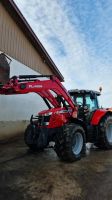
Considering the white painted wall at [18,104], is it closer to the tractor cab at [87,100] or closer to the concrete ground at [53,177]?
the tractor cab at [87,100]

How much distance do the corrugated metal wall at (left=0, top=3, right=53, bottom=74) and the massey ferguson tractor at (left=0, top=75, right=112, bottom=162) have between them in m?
5.02

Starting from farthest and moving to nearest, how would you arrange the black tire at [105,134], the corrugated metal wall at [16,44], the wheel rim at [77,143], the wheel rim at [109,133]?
the corrugated metal wall at [16,44] → the wheel rim at [109,133] → the black tire at [105,134] → the wheel rim at [77,143]

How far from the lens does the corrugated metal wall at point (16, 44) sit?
1288cm

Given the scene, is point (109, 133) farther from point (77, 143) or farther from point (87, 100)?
point (77, 143)

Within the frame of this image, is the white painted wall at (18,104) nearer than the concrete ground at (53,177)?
No

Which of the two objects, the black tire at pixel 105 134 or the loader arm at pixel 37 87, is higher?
the loader arm at pixel 37 87

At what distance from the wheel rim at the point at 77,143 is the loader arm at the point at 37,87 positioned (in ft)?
3.59

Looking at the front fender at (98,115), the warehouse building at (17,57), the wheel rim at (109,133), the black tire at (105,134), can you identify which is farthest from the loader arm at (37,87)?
the warehouse building at (17,57)

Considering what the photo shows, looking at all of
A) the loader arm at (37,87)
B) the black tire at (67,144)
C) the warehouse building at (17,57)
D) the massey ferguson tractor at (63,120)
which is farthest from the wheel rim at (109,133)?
the warehouse building at (17,57)

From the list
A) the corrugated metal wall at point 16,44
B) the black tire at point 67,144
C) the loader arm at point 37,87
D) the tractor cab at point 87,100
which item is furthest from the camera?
the corrugated metal wall at point 16,44

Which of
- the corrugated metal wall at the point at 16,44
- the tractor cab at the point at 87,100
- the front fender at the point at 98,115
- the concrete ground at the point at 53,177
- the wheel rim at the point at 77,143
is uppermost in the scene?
the corrugated metal wall at the point at 16,44

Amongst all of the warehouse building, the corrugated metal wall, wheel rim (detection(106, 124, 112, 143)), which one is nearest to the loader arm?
wheel rim (detection(106, 124, 112, 143))

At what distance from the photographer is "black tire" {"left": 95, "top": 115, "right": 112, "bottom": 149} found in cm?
929

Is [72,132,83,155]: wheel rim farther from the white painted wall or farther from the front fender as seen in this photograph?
the white painted wall
